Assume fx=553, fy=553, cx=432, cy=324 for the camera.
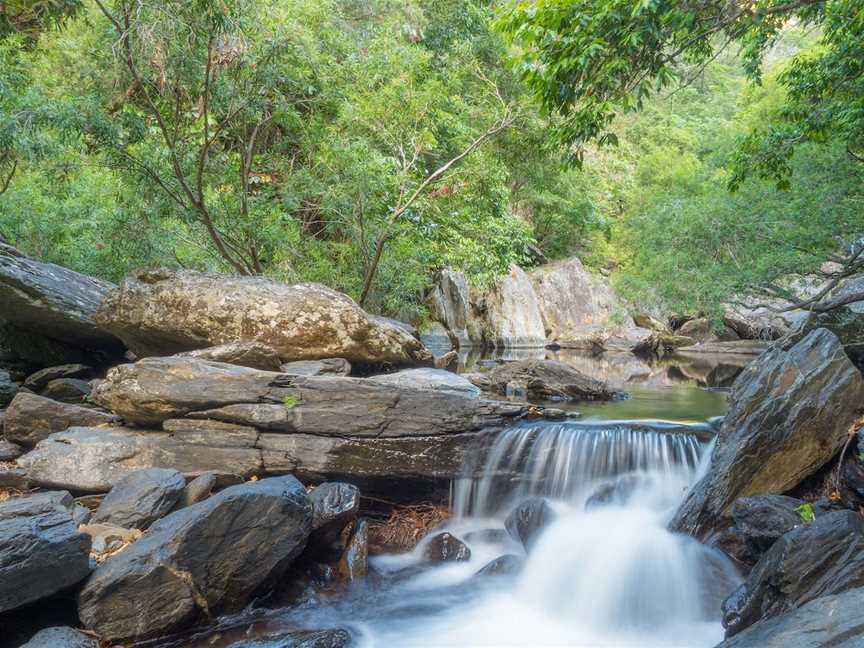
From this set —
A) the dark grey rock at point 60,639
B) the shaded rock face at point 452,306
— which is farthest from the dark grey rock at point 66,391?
the shaded rock face at point 452,306

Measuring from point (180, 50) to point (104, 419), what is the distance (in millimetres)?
5045

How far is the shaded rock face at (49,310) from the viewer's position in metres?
6.96

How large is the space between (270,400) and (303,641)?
2.57 m

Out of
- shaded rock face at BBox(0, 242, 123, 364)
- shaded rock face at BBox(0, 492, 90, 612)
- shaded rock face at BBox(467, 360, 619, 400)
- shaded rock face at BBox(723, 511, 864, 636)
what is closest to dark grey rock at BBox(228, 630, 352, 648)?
shaded rock face at BBox(0, 492, 90, 612)

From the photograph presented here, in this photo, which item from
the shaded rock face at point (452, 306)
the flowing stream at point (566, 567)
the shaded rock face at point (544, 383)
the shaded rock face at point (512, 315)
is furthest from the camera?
the shaded rock face at point (512, 315)

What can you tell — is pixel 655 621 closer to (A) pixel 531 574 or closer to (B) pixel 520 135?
(A) pixel 531 574

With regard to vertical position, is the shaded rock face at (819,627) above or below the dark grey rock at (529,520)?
above

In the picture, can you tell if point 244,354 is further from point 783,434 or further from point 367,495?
point 783,434

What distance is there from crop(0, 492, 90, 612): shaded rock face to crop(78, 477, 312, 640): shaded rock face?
0.20 meters

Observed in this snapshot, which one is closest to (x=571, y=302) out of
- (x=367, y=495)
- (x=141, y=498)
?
(x=367, y=495)

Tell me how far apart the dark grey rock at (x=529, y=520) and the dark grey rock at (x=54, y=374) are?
6.32 m

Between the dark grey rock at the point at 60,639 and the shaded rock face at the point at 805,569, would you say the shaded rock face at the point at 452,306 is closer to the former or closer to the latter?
the shaded rock face at the point at 805,569

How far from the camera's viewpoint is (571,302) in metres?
28.3

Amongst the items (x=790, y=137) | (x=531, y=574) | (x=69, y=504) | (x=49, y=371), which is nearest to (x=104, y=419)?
(x=69, y=504)
